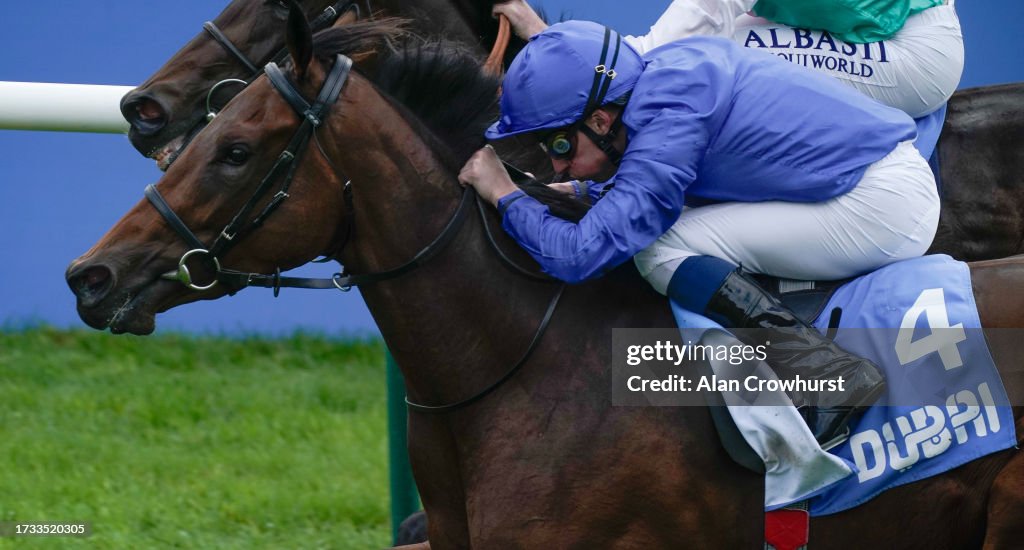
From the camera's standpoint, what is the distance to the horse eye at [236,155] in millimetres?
2936

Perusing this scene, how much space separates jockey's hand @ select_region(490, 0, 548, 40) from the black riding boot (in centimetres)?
146

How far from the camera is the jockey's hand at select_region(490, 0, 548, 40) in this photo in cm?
421

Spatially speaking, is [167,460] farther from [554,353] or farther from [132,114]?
[554,353]

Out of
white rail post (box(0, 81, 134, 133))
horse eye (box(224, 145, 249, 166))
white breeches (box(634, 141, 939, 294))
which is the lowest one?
white breeches (box(634, 141, 939, 294))

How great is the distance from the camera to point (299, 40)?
2934 millimetres

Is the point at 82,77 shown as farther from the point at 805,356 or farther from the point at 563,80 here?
the point at 805,356

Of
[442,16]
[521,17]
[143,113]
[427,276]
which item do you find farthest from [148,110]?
[427,276]

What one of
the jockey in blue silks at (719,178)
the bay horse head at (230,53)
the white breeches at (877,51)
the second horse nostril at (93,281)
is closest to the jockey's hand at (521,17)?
the bay horse head at (230,53)

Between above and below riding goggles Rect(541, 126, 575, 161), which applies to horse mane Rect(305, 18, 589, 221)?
above

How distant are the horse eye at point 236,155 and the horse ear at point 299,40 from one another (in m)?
0.20

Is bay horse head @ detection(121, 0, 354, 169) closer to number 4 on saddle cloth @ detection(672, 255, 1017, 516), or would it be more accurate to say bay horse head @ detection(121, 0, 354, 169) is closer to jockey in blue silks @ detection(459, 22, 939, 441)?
jockey in blue silks @ detection(459, 22, 939, 441)

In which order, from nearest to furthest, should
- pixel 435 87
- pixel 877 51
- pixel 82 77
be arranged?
pixel 435 87 → pixel 877 51 → pixel 82 77

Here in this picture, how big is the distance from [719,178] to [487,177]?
51 centimetres

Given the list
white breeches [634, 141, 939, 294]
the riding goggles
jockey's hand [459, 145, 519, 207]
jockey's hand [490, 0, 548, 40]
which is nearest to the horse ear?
jockey's hand [459, 145, 519, 207]
